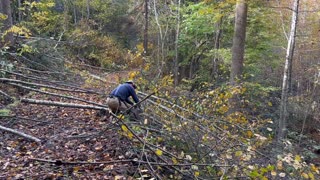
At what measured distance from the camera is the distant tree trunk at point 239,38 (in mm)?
10008

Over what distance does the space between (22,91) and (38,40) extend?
3699 mm

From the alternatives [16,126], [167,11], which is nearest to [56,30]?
[167,11]

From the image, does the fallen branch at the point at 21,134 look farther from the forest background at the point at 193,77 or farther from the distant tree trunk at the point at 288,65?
the distant tree trunk at the point at 288,65

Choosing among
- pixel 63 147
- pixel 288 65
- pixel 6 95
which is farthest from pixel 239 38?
pixel 6 95

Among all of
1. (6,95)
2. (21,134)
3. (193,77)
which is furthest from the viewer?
(193,77)

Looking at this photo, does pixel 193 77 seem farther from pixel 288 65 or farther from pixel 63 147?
pixel 63 147

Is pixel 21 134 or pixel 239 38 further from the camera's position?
pixel 239 38

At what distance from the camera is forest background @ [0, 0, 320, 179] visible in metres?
5.19

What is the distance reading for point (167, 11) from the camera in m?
18.0

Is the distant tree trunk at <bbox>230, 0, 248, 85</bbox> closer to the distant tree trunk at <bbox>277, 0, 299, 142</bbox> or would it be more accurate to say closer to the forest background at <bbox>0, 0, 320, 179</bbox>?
the forest background at <bbox>0, 0, 320, 179</bbox>

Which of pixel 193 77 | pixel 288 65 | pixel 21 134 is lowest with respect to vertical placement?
pixel 193 77

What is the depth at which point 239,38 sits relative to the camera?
10.2 meters

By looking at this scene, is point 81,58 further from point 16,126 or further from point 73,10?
point 16,126

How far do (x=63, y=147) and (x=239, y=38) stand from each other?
6.57 meters
